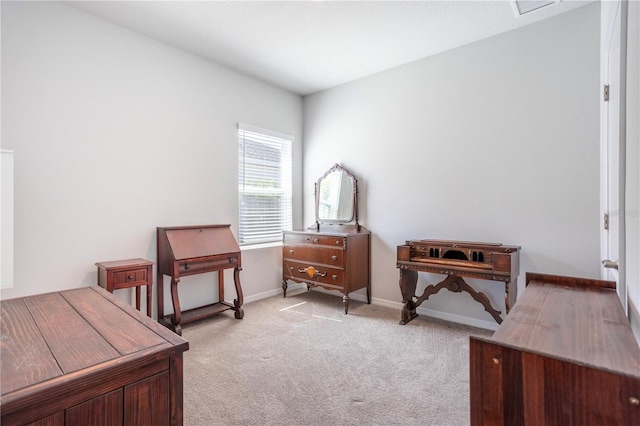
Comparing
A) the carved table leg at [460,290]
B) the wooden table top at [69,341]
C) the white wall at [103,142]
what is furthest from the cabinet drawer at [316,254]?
the wooden table top at [69,341]

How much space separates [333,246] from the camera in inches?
145

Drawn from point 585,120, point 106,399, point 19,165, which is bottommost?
point 106,399

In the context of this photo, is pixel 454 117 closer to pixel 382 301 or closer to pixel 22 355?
pixel 382 301

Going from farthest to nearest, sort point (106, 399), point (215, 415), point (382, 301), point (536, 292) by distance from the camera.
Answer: point (382, 301) < point (215, 415) < point (536, 292) < point (106, 399)

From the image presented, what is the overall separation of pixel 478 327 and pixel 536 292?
1.64 metres

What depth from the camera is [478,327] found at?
3.14 meters

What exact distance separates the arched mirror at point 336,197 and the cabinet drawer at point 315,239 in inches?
18.8

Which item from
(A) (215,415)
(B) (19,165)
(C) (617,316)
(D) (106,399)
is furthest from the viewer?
(B) (19,165)

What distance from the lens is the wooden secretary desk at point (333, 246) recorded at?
11.9 ft

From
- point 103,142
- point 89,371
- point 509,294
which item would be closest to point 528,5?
point 509,294

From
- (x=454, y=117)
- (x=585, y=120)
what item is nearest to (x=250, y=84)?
(x=454, y=117)

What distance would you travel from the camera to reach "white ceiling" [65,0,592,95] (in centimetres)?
263

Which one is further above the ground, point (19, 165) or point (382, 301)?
point (19, 165)

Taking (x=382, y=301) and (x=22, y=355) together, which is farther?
(x=382, y=301)
